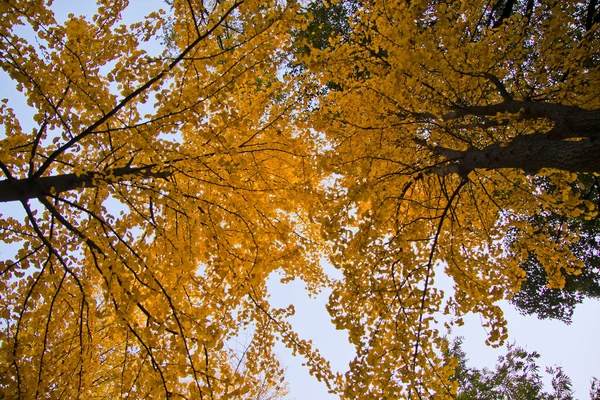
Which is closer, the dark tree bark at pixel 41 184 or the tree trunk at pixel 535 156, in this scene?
the tree trunk at pixel 535 156

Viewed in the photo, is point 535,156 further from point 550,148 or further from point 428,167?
point 428,167

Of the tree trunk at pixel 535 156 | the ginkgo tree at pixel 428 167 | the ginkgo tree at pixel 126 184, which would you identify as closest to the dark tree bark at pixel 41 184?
the ginkgo tree at pixel 126 184

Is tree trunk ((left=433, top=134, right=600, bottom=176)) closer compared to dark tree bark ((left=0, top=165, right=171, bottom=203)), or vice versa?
tree trunk ((left=433, top=134, right=600, bottom=176))

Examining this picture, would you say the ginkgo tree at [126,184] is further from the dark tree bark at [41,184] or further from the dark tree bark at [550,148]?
the dark tree bark at [550,148]

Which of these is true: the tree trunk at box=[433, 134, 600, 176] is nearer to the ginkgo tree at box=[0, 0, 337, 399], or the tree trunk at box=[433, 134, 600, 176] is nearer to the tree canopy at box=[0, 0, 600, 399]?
the tree canopy at box=[0, 0, 600, 399]

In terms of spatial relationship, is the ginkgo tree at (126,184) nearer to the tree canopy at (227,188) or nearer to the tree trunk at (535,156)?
the tree canopy at (227,188)

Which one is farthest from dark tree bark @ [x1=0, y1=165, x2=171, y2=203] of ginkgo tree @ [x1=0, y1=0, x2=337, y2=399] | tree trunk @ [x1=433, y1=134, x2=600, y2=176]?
tree trunk @ [x1=433, y1=134, x2=600, y2=176]

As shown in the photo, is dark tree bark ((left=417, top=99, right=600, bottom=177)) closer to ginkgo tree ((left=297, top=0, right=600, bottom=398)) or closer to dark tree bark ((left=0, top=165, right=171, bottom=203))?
ginkgo tree ((left=297, top=0, right=600, bottom=398))

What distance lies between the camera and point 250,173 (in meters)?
3.92

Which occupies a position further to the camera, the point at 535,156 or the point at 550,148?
the point at 535,156

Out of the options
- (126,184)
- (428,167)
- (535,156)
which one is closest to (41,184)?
(126,184)

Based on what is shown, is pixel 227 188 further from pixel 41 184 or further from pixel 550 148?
pixel 550 148

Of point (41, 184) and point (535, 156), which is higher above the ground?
point (41, 184)

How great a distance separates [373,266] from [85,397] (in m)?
2.66
